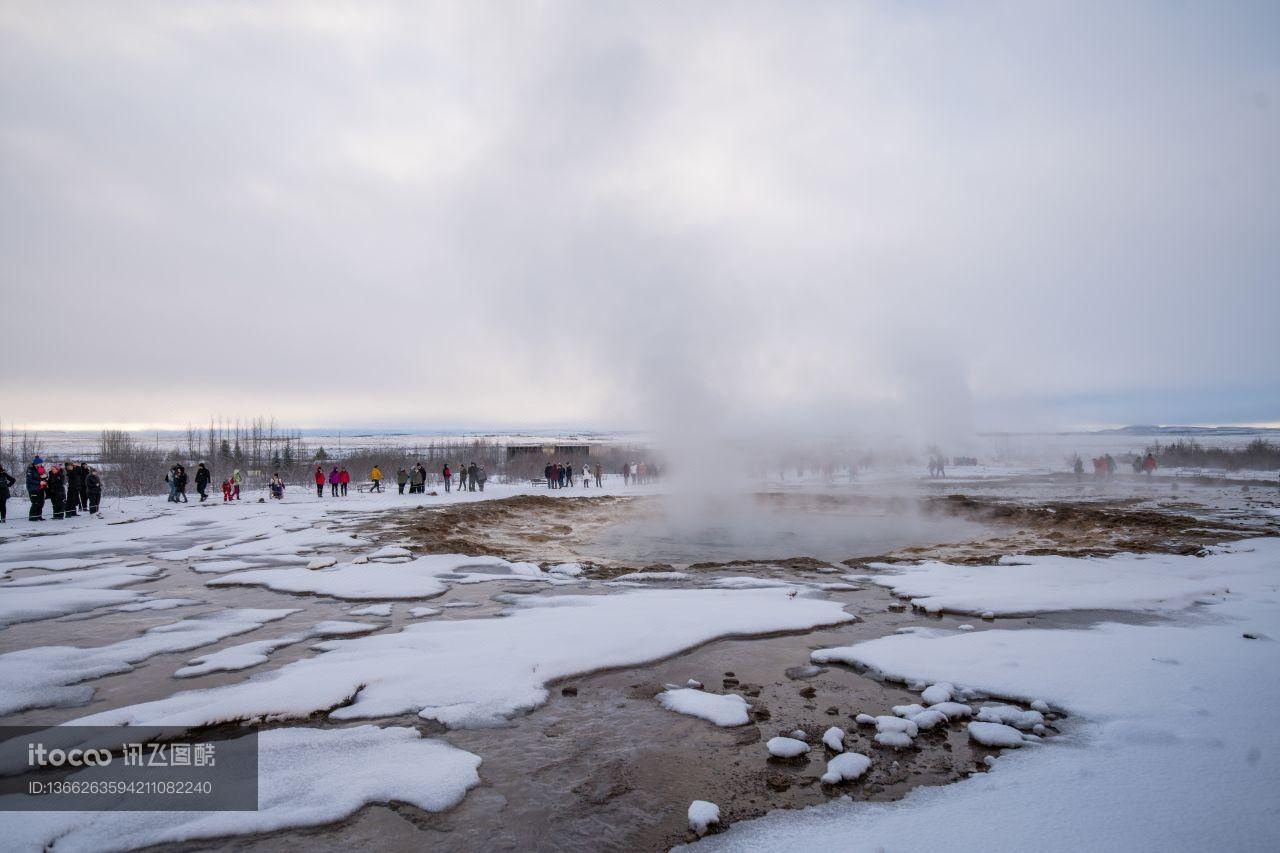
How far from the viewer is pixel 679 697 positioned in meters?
4.64

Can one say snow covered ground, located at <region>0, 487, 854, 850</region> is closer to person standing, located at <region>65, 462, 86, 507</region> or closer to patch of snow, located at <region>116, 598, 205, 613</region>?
patch of snow, located at <region>116, 598, 205, 613</region>

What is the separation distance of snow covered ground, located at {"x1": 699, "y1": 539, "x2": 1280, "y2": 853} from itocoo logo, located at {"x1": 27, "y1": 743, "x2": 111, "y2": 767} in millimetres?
3683

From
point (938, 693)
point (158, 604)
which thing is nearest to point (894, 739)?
point (938, 693)

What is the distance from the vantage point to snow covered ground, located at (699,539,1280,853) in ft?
9.15

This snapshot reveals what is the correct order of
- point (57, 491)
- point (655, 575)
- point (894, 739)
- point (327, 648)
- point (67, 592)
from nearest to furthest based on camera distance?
point (894, 739) → point (327, 648) → point (67, 592) → point (655, 575) → point (57, 491)

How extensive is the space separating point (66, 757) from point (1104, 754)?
6.32 metres

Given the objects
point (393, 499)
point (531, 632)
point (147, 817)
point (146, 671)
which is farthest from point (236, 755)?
point (393, 499)

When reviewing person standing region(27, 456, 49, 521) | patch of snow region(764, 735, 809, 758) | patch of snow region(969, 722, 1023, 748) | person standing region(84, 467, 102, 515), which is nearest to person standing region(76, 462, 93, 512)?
person standing region(84, 467, 102, 515)

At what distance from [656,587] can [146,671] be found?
5987mm

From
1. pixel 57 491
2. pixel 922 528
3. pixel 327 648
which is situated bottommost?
pixel 922 528

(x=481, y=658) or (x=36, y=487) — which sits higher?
(x=36, y=487)

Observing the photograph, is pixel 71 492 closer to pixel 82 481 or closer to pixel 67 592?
pixel 82 481

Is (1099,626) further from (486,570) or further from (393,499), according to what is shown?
(393,499)

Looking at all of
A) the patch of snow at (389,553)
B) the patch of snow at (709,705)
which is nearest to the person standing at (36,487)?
the patch of snow at (389,553)
